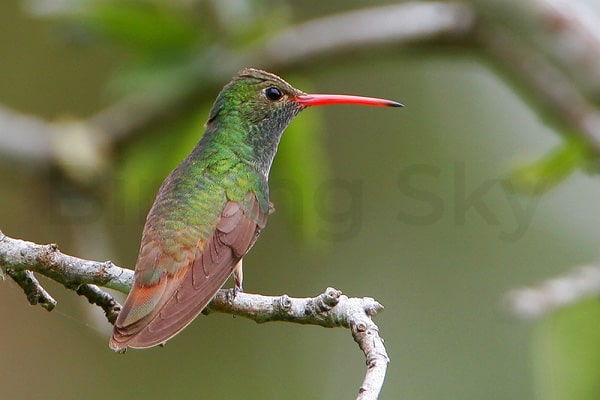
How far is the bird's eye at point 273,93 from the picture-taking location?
4.70m

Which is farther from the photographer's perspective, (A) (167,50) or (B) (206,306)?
(A) (167,50)

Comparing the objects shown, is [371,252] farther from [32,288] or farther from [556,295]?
[32,288]

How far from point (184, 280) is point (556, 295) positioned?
148 centimetres

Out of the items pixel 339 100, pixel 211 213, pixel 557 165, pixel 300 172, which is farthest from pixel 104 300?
pixel 557 165

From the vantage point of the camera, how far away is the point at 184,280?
3.71 m

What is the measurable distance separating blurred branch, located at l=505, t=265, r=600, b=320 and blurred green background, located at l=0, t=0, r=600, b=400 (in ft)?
15.0

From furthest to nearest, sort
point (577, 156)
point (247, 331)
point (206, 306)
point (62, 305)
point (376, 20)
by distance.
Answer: point (247, 331) → point (62, 305) → point (376, 20) → point (577, 156) → point (206, 306)

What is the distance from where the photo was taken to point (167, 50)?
17.8 ft

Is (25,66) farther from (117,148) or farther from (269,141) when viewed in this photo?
(269,141)

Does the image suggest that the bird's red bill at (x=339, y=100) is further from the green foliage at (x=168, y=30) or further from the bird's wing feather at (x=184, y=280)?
the green foliage at (x=168, y=30)

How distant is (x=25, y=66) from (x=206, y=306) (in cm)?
794

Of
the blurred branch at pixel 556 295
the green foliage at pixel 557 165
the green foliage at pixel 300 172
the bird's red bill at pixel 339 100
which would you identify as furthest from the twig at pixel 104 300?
the green foliage at pixel 557 165

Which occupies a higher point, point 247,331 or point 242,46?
point 247,331

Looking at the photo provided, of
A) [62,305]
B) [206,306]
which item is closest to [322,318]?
[206,306]
